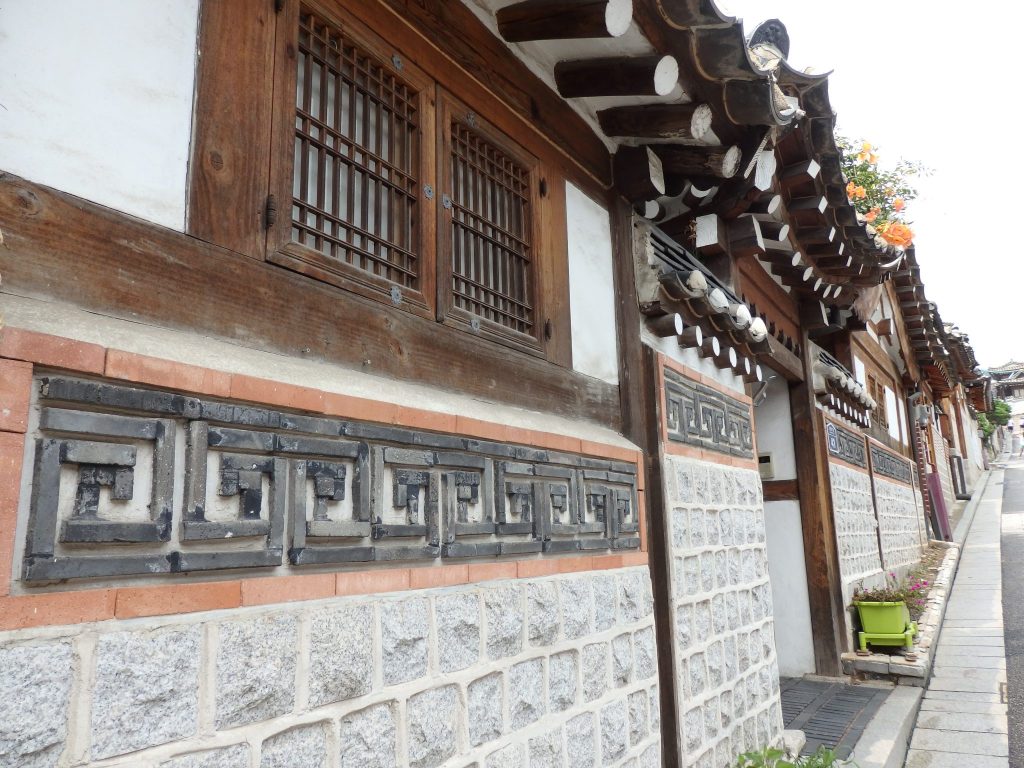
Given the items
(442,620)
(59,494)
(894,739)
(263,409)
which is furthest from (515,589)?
(894,739)

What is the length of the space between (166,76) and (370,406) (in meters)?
1.01

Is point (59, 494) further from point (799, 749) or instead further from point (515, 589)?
point (799, 749)

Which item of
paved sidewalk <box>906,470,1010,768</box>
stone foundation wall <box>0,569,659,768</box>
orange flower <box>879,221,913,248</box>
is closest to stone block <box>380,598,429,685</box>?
stone foundation wall <box>0,569,659,768</box>

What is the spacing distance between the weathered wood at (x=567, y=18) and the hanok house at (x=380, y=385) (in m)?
0.01

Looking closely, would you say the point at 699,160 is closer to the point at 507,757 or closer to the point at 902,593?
the point at 507,757

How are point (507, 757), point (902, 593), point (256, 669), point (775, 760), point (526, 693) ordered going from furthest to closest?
point (902, 593) → point (775, 760) → point (526, 693) → point (507, 757) → point (256, 669)

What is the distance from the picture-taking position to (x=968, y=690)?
6805mm

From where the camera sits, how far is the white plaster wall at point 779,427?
7.65 meters

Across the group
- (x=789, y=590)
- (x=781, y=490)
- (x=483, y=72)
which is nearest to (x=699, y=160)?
(x=483, y=72)

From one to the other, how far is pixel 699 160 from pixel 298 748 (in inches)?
135

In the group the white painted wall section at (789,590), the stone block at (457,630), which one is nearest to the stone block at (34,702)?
the stone block at (457,630)

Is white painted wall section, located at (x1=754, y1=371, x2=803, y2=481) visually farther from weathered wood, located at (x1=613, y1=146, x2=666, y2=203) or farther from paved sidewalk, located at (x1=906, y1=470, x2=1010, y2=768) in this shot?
weathered wood, located at (x1=613, y1=146, x2=666, y2=203)

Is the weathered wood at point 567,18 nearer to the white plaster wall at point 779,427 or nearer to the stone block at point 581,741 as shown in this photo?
the stone block at point 581,741

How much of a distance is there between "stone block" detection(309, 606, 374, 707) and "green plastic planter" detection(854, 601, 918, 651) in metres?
6.88
